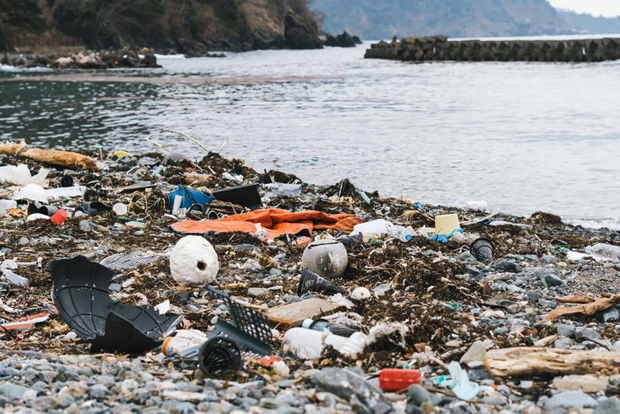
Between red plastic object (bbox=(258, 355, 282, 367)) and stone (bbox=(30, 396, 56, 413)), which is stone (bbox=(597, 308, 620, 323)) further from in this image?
stone (bbox=(30, 396, 56, 413))

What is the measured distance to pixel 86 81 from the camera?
3991 cm

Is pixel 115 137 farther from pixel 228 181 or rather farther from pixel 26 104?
pixel 26 104

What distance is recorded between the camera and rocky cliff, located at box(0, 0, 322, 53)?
72.4 metres

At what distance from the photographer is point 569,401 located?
3291 mm

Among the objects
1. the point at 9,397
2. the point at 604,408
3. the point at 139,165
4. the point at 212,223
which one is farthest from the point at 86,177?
the point at 604,408

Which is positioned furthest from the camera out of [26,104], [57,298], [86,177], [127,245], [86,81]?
[86,81]

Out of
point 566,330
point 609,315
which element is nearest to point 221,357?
point 566,330

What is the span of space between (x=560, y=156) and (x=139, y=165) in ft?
27.5

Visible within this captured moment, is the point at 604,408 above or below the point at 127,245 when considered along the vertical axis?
above

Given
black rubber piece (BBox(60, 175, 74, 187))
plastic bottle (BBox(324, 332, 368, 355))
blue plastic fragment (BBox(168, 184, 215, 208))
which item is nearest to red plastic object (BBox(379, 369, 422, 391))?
plastic bottle (BBox(324, 332, 368, 355))

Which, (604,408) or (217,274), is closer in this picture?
(604,408)

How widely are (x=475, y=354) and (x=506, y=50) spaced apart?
58456 millimetres

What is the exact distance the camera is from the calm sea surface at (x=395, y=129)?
39.5ft

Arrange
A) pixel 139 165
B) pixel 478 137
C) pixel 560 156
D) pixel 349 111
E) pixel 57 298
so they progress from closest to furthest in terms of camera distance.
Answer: pixel 57 298 → pixel 139 165 → pixel 560 156 → pixel 478 137 → pixel 349 111
